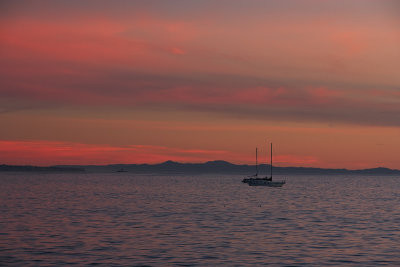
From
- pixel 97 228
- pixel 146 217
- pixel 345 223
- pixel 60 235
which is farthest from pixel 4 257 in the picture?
pixel 345 223

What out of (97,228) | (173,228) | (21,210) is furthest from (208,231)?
(21,210)

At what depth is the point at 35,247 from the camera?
42.8m

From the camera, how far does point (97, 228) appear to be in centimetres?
5594

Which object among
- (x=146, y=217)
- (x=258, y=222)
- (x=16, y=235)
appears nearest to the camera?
(x=16, y=235)

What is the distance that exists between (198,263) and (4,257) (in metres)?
12.7

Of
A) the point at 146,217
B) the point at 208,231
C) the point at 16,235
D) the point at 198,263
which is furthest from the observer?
the point at 146,217

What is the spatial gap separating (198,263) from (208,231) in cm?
1689

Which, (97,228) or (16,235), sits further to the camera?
(97,228)

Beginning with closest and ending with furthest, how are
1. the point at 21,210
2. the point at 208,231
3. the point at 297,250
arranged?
the point at 297,250, the point at 208,231, the point at 21,210

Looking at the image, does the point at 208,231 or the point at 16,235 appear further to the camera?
the point at 208,231

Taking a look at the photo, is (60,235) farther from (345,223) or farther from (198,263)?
(345,223)

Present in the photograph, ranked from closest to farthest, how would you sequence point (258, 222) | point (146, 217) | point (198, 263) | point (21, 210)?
1. point (198, 263)
2. point (258, 222)
3. point (146, 217)
4. point (21, 210)

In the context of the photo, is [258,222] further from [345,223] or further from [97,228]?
[97,228]

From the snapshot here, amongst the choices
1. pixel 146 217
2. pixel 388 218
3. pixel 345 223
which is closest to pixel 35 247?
pixel 146 217
